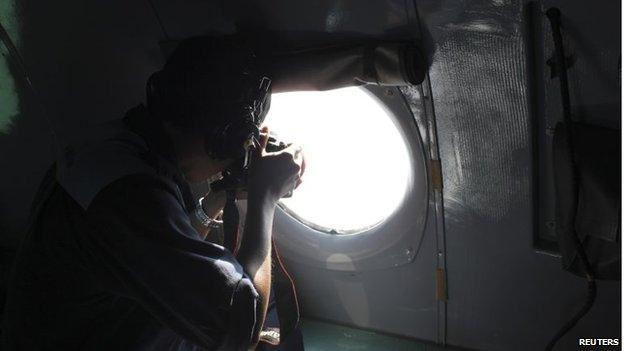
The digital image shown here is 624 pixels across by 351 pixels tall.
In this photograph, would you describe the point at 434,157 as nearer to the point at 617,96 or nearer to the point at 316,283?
the point at 617,96

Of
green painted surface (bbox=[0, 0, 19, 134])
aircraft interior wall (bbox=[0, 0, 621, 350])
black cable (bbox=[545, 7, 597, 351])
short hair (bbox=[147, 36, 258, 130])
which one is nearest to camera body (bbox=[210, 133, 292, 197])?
short hair (bbox=[147, 36, 258, 130])

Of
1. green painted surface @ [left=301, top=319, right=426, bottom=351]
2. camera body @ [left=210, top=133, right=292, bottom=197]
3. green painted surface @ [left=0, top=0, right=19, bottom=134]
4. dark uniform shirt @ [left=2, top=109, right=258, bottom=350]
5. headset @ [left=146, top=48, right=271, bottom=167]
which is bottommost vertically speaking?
green painted surface @ [left=301, top=319, right=426, bottom=351]

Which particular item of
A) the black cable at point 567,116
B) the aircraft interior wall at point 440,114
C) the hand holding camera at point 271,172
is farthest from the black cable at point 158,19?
the black cable at point 567,116

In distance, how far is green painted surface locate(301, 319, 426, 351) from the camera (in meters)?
2.40

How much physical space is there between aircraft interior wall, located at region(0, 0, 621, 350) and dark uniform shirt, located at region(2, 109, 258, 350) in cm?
35

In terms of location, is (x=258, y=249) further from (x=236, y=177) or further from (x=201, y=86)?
(x=201, y=86)

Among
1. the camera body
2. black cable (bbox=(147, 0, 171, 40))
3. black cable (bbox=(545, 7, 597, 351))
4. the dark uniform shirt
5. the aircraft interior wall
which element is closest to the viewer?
the dark uniform shirt

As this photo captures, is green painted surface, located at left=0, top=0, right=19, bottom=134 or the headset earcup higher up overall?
green painted surface, located at left=0, top=0, right=19, bottom=134

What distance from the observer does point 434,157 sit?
1.91 metres

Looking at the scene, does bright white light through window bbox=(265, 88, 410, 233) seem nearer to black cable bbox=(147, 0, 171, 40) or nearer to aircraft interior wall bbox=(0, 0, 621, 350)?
aircraft interior wall bbox=(0, 0, 621, 350)

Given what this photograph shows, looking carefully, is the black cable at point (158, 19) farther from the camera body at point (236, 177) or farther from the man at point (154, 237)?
the camera body at point (236, 177)

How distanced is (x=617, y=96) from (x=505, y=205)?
0.50 metres

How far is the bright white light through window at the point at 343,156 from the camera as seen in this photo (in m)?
2.12

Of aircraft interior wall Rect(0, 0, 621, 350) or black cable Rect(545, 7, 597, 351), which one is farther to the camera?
aircraft interior wall Rect(0, 0, 621, 350)
